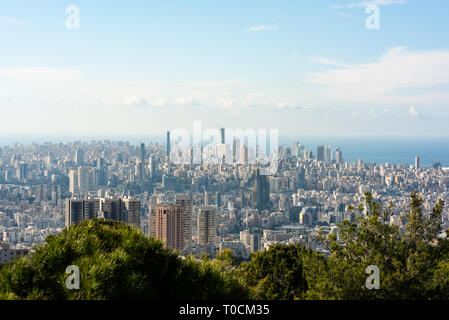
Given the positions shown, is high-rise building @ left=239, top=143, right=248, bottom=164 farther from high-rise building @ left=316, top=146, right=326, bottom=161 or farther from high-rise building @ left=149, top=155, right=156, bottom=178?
high-rise building @ left=316, top=146, right=326, bottom=161

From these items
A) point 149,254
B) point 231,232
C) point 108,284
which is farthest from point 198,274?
point 231,232

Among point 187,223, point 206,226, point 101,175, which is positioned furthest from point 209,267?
point 101,175

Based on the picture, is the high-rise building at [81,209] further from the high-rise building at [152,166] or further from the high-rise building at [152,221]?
the high-rise building at [152,166]
